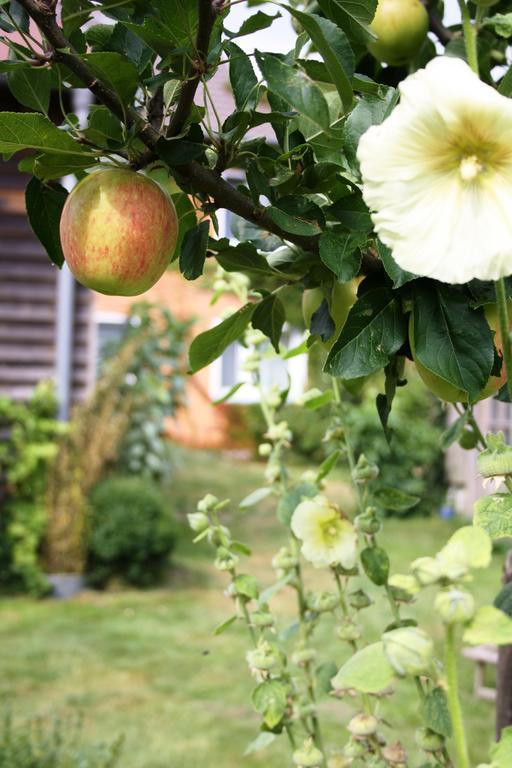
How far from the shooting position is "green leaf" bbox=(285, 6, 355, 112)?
1.64 ft

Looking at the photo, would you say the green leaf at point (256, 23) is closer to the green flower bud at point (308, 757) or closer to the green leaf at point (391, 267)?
the green leaf at point (391, 267)

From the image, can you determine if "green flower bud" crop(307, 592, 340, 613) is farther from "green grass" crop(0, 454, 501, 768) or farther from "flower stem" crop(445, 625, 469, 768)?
"green grass" crop(0, 454, 501, 768)

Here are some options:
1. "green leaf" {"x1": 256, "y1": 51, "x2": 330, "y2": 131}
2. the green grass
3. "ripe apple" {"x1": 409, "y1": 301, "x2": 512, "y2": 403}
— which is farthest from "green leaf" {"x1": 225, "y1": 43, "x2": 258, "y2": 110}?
the green grass

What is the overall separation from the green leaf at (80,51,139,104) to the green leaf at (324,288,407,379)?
193mm

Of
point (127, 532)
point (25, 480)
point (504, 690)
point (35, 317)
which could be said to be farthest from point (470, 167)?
point (35, 317)

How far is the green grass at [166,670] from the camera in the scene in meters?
3.24

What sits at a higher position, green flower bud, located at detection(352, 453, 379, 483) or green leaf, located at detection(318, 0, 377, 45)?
green leaf, located at detection(318, 0, 377, 45)

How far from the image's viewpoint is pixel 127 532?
16.8ft

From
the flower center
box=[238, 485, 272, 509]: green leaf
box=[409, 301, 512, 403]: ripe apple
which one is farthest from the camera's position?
box=[238, 485, 272, 509]: green leaf

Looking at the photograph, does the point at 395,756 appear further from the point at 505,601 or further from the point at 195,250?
the point at 195,250

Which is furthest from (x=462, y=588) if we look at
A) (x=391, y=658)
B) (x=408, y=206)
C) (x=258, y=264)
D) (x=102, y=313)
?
(x=102, y=313)

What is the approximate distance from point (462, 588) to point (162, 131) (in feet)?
1.23

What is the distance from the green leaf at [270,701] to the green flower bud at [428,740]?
0.17m

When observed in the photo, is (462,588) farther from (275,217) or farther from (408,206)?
(275,217)
